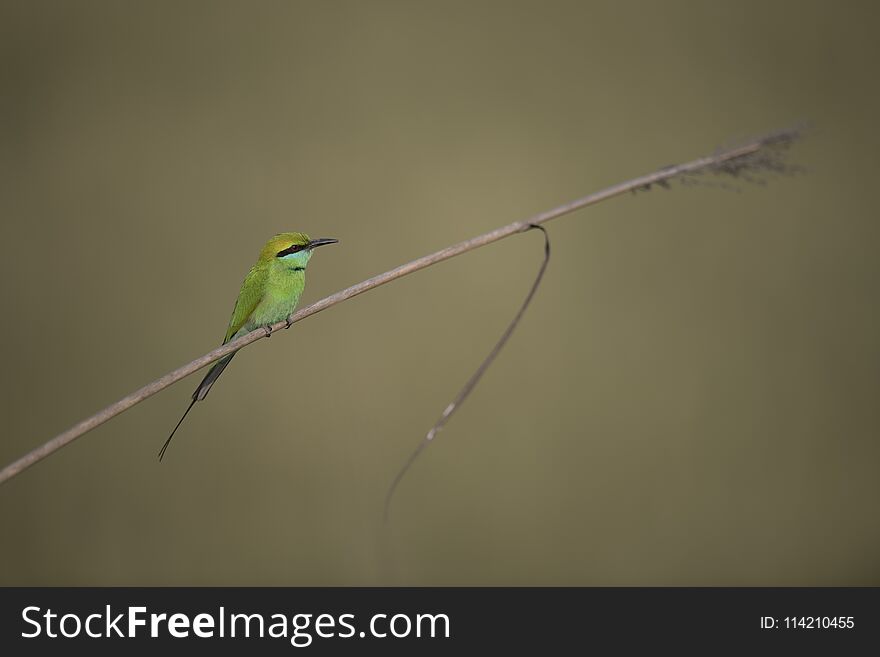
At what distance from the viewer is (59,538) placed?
1707 millimetres

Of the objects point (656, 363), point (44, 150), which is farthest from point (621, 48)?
point (44, 150)

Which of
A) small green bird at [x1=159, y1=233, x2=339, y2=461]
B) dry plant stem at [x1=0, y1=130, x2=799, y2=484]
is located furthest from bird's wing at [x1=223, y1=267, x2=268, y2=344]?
dry plant stem at [x1=0, y1=130, x2=799, y2=484]

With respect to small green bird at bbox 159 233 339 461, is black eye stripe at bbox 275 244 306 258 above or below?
above

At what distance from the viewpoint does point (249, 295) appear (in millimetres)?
1142

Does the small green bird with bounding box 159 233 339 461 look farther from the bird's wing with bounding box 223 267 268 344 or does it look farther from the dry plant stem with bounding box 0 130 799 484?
the dry plant stem with bounding box 0 130 799 484

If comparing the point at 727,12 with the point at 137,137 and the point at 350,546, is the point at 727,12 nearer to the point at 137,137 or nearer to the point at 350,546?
the point at 137,137

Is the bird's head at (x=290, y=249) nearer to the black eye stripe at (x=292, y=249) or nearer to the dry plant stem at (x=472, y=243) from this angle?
the black eye stripe at (x=292, y=249)

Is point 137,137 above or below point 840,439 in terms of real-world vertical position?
above

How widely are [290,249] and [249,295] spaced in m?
0.13

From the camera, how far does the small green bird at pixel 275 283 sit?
108 centimetres

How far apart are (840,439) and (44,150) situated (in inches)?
95.2

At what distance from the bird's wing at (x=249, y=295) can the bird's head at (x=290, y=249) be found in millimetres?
29

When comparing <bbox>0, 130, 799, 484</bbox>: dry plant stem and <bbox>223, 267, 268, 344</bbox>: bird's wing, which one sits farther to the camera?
<bbox>223, 267, 268, 344</bbox>: bird's wing

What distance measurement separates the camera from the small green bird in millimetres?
1077
